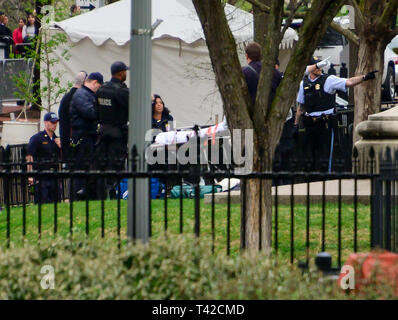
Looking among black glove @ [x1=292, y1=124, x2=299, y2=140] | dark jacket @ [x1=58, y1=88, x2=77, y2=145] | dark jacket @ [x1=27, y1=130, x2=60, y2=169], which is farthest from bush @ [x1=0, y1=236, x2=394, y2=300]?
black glove @ [x1=292, y1=124, x2=299, y2=140]

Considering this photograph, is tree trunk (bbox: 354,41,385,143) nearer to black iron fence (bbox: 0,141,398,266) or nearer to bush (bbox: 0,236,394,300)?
black iron fence (bbox: 0,141,398,266)

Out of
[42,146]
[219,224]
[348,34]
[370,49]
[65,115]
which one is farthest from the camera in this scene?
[348,34]

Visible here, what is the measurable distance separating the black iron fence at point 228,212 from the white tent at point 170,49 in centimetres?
551

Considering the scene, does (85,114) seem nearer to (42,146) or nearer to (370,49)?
(42,146)

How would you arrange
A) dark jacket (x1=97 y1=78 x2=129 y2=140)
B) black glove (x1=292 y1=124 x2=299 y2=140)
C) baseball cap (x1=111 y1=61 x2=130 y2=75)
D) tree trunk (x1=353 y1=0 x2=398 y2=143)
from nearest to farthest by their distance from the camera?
dark jacket (x1=97 y1=78 x2=129 y2=140), baseball cap (x1=111 y1=61 x2=130 y2=75), tree trunk (x1=353 y1=0 x2=398 y2=143), black glove (x1=292 y1=124 x2=299 y2=140)

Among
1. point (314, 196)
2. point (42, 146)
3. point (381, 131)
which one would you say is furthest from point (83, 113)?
point (381, 131)

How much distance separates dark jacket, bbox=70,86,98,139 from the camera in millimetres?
13375

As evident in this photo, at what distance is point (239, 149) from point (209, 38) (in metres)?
0.98

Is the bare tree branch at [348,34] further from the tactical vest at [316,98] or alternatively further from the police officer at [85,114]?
the police officer at [85,114]

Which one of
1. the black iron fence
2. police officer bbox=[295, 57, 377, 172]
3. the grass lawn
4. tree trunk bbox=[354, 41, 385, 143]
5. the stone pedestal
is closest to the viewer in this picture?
the black iron fence

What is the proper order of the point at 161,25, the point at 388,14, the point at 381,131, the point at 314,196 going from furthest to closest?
the point at 161,25 → the point at 388,14 → the point at 314,196 → the point at 381,131

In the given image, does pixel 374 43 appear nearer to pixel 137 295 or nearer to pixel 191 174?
pixel 191 174

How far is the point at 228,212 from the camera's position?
7.06 meters

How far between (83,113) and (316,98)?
360 cm
